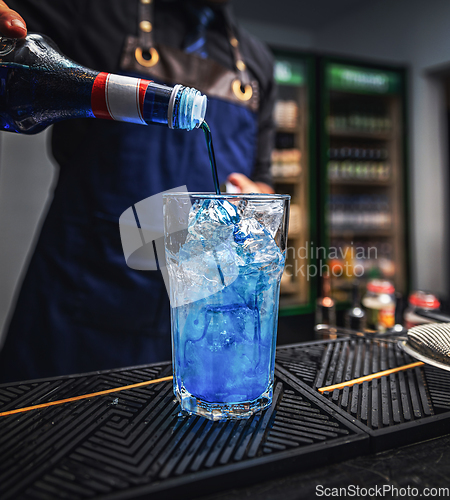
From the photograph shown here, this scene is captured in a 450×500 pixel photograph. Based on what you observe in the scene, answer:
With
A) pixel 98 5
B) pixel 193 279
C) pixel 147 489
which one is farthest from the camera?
pixel 98 5

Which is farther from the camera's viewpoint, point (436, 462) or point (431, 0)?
point (431, 0)

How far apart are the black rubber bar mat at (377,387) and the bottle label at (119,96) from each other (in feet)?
1.52

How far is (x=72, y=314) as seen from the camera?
116cm

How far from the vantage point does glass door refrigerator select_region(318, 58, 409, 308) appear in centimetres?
355

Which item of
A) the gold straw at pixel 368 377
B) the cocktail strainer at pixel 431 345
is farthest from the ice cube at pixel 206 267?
the cocktail strainer at pixel 431 345

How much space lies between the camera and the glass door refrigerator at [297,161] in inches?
128

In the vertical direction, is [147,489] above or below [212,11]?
below

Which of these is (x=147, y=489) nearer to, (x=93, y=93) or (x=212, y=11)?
(x=93, y=93)

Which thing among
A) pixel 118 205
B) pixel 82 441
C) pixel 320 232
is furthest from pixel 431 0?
pixel 82 441

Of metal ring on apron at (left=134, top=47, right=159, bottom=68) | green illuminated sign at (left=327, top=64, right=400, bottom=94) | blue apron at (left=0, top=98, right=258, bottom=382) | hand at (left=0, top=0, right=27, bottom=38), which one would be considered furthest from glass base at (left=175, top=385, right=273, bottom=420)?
green illuminated sign at (left=327, top=64, right=400, bottom=94)

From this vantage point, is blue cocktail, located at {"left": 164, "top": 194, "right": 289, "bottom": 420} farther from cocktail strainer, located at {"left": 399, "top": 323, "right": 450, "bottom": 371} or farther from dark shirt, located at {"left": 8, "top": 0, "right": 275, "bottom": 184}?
dark shirt, located at {"left": 8, "top": 0, "right": 275, "bottom": 184}

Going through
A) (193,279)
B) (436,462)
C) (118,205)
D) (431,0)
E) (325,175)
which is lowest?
(436,462)

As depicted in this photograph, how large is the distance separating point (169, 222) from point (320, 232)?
9.64ft

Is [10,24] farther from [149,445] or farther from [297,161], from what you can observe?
[297,161]
